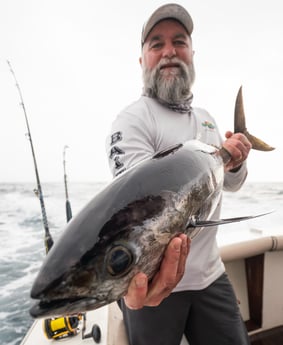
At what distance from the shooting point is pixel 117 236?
0.81 m

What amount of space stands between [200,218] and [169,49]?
1375mm

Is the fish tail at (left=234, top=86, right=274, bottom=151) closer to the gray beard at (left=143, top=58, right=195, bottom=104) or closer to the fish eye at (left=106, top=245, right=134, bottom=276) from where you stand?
the gray beard at (left=143, top=58, right=195, bottom=104)

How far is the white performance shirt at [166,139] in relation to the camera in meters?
1.36

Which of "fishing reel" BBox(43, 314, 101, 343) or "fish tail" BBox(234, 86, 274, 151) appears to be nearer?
"fishing reel" BBox(43, 314, 101, 343)

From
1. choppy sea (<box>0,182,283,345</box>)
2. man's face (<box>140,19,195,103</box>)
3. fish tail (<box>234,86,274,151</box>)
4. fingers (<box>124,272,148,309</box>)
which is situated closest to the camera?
fingers (<box>124,272,148,309</box>)

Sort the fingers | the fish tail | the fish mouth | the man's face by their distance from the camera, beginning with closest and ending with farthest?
the fish mouth → the fingers → the man's face → the fish tail

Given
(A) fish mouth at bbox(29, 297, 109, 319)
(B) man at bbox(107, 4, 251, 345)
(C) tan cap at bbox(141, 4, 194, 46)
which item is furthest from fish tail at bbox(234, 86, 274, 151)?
(A) fish mouth at bbox(29, 297, 109, 319)

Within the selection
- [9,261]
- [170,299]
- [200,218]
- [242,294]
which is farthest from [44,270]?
[9,261]

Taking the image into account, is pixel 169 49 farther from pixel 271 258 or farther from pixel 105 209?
pixel 271 258

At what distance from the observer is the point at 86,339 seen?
5.91ft

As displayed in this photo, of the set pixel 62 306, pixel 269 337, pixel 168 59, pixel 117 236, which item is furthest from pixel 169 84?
pixel 269 337

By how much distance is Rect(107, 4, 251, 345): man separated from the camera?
5.03 ft

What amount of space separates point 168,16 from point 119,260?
185 centimetres

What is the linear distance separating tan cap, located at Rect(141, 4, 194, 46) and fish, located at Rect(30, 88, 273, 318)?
1355mm
